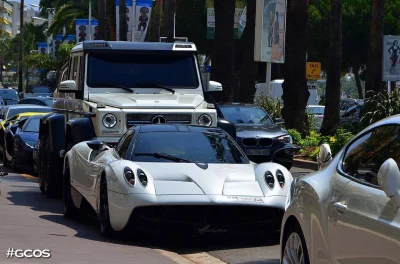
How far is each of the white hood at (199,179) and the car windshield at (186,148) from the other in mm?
324

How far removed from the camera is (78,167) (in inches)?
516

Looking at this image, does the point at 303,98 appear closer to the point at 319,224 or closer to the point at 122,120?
the point at 122,120

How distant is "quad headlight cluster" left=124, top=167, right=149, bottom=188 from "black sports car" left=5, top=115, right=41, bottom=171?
11222 mm

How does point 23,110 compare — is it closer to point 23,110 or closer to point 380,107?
point 23,110

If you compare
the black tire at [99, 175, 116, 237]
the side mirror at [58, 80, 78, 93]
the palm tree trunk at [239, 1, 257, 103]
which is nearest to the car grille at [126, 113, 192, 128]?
the side mirror at [58, 80, 78, 93]

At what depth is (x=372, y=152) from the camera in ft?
21.7

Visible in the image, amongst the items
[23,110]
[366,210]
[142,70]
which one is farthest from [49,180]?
[23,110]

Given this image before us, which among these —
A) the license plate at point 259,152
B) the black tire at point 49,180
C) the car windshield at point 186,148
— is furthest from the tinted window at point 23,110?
the car windshield at point 186,148

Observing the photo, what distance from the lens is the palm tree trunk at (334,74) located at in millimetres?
29578

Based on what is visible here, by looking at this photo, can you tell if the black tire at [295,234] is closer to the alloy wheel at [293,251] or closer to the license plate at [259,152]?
the alloy wheel at [293,251]

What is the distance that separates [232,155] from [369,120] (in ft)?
39.1

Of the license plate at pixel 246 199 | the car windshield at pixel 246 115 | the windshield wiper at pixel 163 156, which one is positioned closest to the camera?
the license plate at pixel 246 199

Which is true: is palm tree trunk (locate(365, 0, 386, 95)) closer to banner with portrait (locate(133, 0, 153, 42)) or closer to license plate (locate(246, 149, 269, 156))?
license plate (locate(246, 149, 269, 156))

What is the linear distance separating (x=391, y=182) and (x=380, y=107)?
58.8ft
